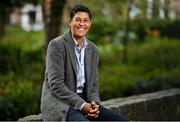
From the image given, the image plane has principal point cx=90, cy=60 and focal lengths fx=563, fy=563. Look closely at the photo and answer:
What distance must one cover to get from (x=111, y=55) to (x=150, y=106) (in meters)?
9.60

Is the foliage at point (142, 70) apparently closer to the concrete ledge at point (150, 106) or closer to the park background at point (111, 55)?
the park background at point (111, 55)

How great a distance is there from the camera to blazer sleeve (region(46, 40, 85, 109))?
5105mm

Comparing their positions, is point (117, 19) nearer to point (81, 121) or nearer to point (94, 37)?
point (94, 37)

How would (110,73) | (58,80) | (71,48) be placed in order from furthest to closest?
(110,73) < (71,48) < (58,80)

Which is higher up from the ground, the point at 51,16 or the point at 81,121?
the point at 51,16

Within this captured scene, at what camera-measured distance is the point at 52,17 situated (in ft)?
33.1

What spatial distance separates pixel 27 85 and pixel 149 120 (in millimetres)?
3640

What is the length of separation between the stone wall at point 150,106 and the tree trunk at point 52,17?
7.91ft

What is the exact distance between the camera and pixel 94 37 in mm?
22094

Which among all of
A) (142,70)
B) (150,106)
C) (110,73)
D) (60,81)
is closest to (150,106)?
(150,106)

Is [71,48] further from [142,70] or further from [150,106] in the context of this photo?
[142,70]

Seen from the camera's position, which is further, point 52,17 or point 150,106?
point 52,17

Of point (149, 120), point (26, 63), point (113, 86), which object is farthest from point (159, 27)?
point (149, 120)

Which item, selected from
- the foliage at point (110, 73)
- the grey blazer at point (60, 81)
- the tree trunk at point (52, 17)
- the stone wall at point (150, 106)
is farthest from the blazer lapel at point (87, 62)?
the tree trunk at point (52, 17)
